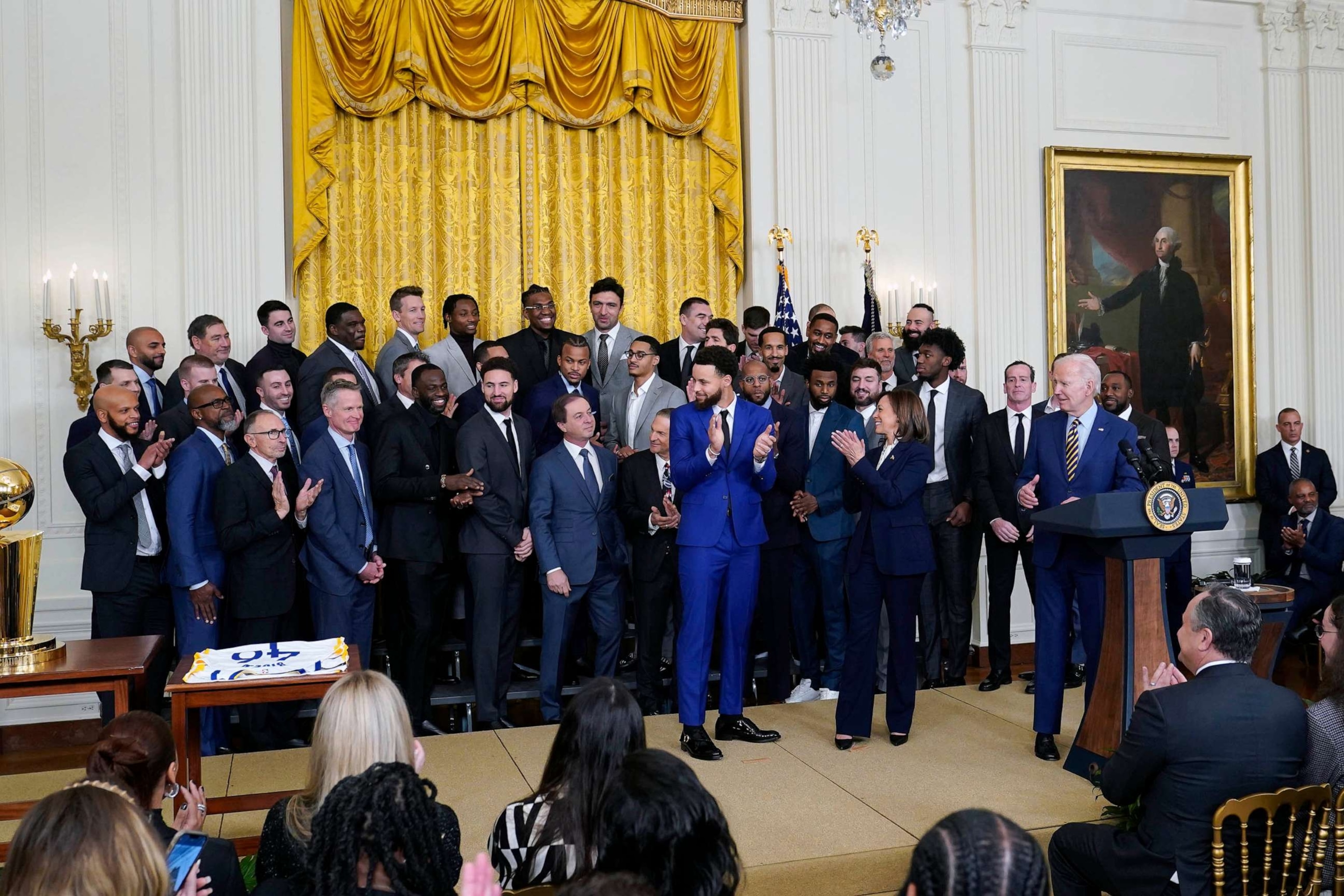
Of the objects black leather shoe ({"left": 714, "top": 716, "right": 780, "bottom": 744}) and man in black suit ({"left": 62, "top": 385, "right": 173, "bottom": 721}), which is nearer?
black leather shoe ({"left": 714, "top": 716, "right": 780, "bottom": 744})

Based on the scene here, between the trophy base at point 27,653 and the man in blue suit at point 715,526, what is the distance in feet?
8.20

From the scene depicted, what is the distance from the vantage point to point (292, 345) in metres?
7.48

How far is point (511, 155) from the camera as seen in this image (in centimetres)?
816

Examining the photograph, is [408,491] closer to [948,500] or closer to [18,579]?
[18,579]

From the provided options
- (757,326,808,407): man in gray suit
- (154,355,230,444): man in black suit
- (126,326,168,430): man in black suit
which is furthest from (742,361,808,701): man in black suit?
(126,326,168,430): man in black suit

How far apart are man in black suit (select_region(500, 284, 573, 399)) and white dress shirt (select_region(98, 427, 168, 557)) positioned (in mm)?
2166

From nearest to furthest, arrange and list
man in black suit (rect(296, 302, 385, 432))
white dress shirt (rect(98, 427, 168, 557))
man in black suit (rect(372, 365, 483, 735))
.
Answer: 1. white dress shirt (rect(98, 427, 168, 557))
2. man in black suit (rect(372, 365, 483, 735))
3. man in black suit (rect(296, 302, 385, 432))

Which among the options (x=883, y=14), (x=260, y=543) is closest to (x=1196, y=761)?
(x=260, y=543)

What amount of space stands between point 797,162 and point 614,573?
3.71m

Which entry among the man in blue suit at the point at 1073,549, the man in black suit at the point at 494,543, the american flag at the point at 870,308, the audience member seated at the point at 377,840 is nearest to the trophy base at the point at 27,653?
the audience member seated at the point at 377,840

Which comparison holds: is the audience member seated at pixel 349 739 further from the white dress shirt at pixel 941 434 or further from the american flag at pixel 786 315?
the american flag at pixel 786 315

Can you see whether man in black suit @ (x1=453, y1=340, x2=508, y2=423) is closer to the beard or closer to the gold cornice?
the beard

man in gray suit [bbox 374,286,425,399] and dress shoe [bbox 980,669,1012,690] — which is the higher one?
man in gray suit [bbox 374,286,425,399]

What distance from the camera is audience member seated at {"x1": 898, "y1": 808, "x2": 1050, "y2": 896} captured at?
5.47 ft
